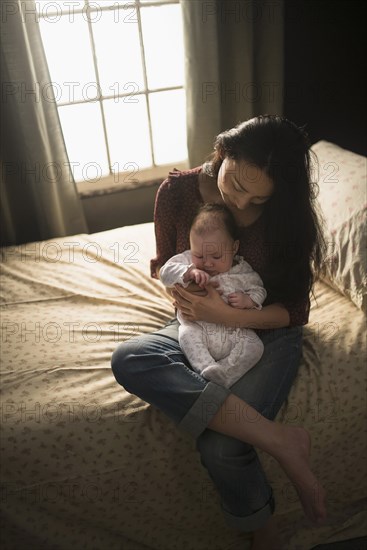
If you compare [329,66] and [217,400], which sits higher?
[329,66]

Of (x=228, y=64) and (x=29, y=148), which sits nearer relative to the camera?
(x=29, y=148)

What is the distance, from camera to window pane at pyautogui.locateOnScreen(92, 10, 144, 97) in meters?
2.16

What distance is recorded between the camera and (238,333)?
129cm

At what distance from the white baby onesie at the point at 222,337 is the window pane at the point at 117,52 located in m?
1.24

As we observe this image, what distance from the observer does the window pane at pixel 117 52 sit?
2160mm

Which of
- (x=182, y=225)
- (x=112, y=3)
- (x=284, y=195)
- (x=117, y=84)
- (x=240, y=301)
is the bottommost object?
(x=240, y=301)

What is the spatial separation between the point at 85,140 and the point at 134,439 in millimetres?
1622

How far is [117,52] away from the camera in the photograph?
7.30ft

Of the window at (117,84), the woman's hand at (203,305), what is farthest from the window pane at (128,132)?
the woman's hand at (203,305)

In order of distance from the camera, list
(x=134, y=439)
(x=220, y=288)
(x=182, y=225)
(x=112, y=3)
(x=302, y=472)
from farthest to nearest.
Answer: (x=112, y=3) → (x=182, y=225) → (x=220, y=288) → (x=134, y=439) → (x=302, y=472)

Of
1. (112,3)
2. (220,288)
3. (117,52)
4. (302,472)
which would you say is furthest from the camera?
(117,52)

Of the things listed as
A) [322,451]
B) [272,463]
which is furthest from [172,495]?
[322,451]

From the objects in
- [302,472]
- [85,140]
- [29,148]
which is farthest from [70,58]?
[302,472]

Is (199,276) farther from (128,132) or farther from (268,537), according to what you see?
(128,132)
